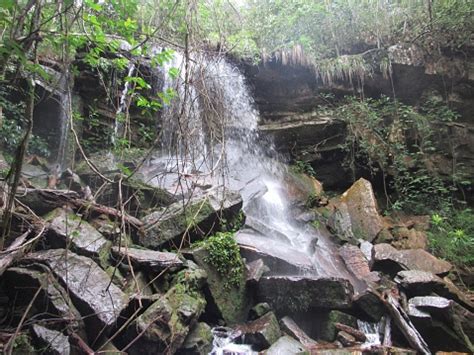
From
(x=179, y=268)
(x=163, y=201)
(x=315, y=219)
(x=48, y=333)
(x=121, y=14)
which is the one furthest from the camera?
(x=315, y=219)

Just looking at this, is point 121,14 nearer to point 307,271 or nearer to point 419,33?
point 307,271

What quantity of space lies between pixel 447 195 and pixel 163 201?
24.6 feet

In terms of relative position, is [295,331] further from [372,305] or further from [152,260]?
[152,260]

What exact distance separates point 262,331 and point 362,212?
185 inches

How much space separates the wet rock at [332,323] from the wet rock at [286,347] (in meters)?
0.68

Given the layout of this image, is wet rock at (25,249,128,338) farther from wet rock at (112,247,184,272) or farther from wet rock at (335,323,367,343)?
wet rock at (335,323,367,343)

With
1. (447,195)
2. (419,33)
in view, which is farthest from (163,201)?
(419,33)

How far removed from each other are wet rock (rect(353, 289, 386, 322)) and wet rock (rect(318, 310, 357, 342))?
0.24 metres

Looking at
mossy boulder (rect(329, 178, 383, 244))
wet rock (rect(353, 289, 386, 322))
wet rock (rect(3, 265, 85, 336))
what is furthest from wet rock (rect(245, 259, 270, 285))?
mossy boulder (rect(329, 178, 383, 244))

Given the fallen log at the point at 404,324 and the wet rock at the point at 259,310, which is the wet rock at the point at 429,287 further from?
the wet rock at the point at 259,310

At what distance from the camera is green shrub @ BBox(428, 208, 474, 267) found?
7031mm

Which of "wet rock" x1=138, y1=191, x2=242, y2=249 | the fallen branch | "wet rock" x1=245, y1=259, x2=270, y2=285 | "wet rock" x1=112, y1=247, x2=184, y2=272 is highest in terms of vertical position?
the fallen branch

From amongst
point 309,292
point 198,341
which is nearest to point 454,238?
point 309,292

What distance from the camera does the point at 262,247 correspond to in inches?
209
